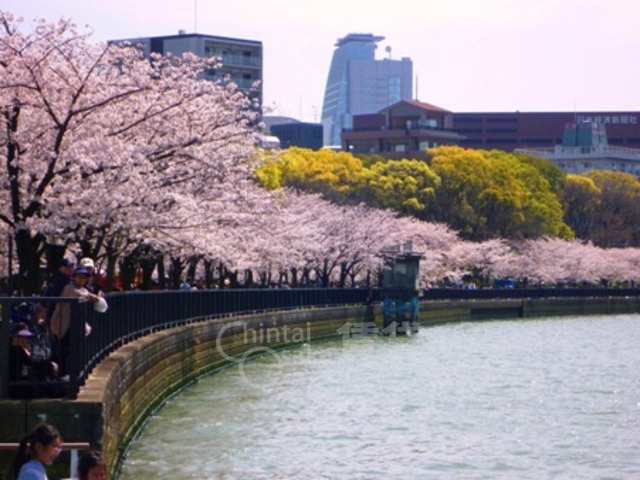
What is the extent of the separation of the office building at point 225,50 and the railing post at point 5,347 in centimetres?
10611

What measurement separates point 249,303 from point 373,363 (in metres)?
4.89

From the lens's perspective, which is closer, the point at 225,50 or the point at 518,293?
the point at 518,293

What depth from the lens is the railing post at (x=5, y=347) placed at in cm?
1709

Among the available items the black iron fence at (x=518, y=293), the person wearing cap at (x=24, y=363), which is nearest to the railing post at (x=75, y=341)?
the person wearing cap at (x=24, y=363)

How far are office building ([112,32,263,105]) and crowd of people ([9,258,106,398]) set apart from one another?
105m

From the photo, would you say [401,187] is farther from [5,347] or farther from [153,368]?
[5,347]

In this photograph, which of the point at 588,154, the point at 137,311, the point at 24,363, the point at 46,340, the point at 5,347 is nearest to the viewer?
the point at 5,347

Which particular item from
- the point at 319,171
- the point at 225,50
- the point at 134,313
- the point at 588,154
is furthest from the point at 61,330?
the point at 588,154

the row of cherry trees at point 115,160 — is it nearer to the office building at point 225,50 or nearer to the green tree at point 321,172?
the green tree at point 321,172

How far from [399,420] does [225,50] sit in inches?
3909

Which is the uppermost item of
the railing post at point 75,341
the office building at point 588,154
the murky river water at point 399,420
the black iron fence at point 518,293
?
the office building at point 588,154

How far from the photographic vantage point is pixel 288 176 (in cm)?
8950

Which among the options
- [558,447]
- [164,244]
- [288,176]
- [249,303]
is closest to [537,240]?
[288,176]

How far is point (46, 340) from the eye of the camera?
58.7 feet
